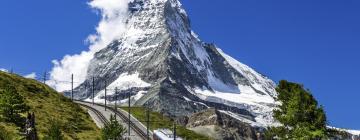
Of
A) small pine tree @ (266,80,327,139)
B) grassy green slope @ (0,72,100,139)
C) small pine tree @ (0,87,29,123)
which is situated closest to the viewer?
small pine tree @ (266,80,327,139)

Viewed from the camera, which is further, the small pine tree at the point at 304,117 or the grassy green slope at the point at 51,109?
the grassy green slope at the point at 51,109

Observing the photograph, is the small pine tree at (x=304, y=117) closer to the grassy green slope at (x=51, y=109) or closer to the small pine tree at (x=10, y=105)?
the small pine tree at (x=10, y=105)

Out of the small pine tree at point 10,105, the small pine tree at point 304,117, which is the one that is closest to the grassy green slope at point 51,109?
the small pine tree at point 10,105

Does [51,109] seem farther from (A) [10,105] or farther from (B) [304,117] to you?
(B) [304,117]

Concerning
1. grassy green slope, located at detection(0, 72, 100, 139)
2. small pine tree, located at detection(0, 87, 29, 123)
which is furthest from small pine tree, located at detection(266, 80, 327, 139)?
grassy green slope, located at detection(0, 72, 100, 139)

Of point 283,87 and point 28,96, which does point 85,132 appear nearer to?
point 28,96

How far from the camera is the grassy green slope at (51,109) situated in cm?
12206

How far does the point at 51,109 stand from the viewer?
452 ft

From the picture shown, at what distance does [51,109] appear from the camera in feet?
452

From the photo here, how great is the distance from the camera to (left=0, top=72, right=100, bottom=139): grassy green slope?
400 ft

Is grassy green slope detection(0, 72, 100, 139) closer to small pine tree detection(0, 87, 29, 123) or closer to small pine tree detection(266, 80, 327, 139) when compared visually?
small pine tree detection(0, 87, 29, 123)

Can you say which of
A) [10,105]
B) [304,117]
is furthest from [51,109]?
[304,117]

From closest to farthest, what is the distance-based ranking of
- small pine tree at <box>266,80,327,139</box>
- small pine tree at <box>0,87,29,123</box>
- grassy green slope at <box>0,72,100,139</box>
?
small pine tree at <box>266,80,327,139</box>
small pine tree at <box>0,87,29,123</box>
grassy green slope at <box>0,72,100,139</box>

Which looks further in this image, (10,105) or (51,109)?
(51,109)
